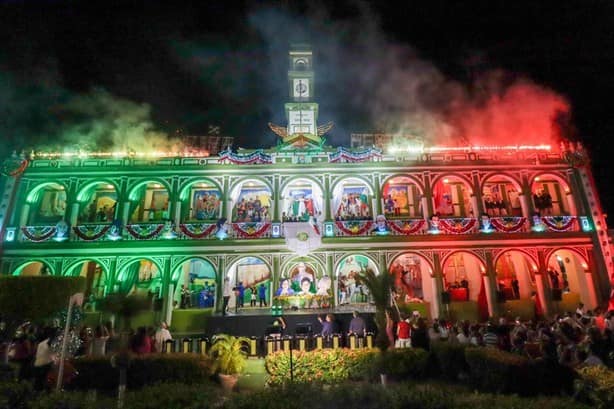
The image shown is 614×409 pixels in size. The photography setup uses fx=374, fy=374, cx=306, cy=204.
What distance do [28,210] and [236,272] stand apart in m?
12.1

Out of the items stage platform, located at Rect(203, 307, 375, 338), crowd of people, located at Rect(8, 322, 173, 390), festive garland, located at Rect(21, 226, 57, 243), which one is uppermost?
festive garland, located at Rect(21, 226, 57, 243)

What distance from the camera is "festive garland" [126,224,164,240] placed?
2009cm

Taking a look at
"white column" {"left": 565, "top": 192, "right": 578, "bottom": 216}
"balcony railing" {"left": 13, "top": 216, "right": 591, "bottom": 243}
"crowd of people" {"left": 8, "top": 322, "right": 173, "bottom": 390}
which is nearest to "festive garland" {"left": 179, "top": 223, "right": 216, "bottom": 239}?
"balcony railing" {"left": 13, "top": 216, "right": 591, "bottom": 243}

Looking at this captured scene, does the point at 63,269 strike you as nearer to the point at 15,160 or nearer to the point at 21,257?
the point at 21,257

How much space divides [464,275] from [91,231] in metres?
21.4

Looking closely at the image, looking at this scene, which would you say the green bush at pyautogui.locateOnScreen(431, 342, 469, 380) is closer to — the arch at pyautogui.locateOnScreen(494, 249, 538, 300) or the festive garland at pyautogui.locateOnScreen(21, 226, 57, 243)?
the arch at pyautogui.locateOnScreen(494, 249, 538, 300)

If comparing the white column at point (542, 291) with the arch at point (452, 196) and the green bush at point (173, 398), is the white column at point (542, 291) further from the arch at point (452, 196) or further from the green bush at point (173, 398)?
the green bush at point (173, 398)

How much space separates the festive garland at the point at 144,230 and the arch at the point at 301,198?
268 inches

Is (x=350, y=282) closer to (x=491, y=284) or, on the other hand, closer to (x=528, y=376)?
(x=491, y=284)

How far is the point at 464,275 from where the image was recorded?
74.0 feet

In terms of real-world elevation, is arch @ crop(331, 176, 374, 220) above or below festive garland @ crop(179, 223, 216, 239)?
above

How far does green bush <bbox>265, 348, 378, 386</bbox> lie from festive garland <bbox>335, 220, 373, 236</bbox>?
10.9 metres

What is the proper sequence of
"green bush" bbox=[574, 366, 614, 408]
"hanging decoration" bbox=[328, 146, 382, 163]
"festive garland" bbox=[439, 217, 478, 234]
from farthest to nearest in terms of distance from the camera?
"hanging decoration" bbox=[328, 146, 382, 163] → "festive garland" bbox=[439, 217, 478, 234] → "green bush" bbox=[574, 366, 614, 408]

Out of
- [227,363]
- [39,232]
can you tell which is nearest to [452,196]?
[227,363]
